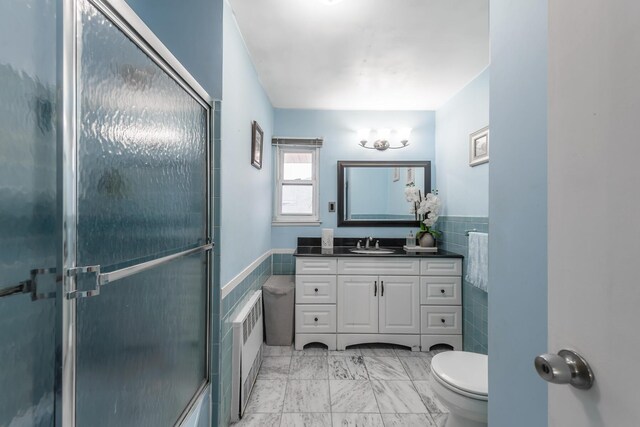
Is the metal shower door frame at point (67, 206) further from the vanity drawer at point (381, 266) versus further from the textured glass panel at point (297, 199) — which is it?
the textured glass panel at point (297, 199)

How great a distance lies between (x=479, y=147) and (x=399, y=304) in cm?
148

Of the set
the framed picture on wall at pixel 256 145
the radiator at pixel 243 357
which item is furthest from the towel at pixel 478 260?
the framed picture on wall at pixel 256 145

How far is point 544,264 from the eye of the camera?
27.7 inches

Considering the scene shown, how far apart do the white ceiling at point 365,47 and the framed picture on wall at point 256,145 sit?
19.4 inches

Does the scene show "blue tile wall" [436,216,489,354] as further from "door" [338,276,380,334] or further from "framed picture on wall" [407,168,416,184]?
"door" [338,276,380,334]

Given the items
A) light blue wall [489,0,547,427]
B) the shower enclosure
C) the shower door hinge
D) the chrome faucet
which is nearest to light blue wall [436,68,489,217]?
the chrome faucet

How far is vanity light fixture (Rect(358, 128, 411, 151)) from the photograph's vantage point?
9.98 ft

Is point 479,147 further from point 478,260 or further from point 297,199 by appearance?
point 297,199

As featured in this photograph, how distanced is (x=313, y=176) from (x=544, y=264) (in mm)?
2563

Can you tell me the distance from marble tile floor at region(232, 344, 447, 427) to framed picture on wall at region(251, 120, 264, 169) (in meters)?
1.60

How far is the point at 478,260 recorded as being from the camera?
2152mm

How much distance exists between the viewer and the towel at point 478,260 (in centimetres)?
209

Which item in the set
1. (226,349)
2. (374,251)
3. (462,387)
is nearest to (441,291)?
(374,251)

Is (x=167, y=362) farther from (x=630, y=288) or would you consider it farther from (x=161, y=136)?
(x=630, y=288)
